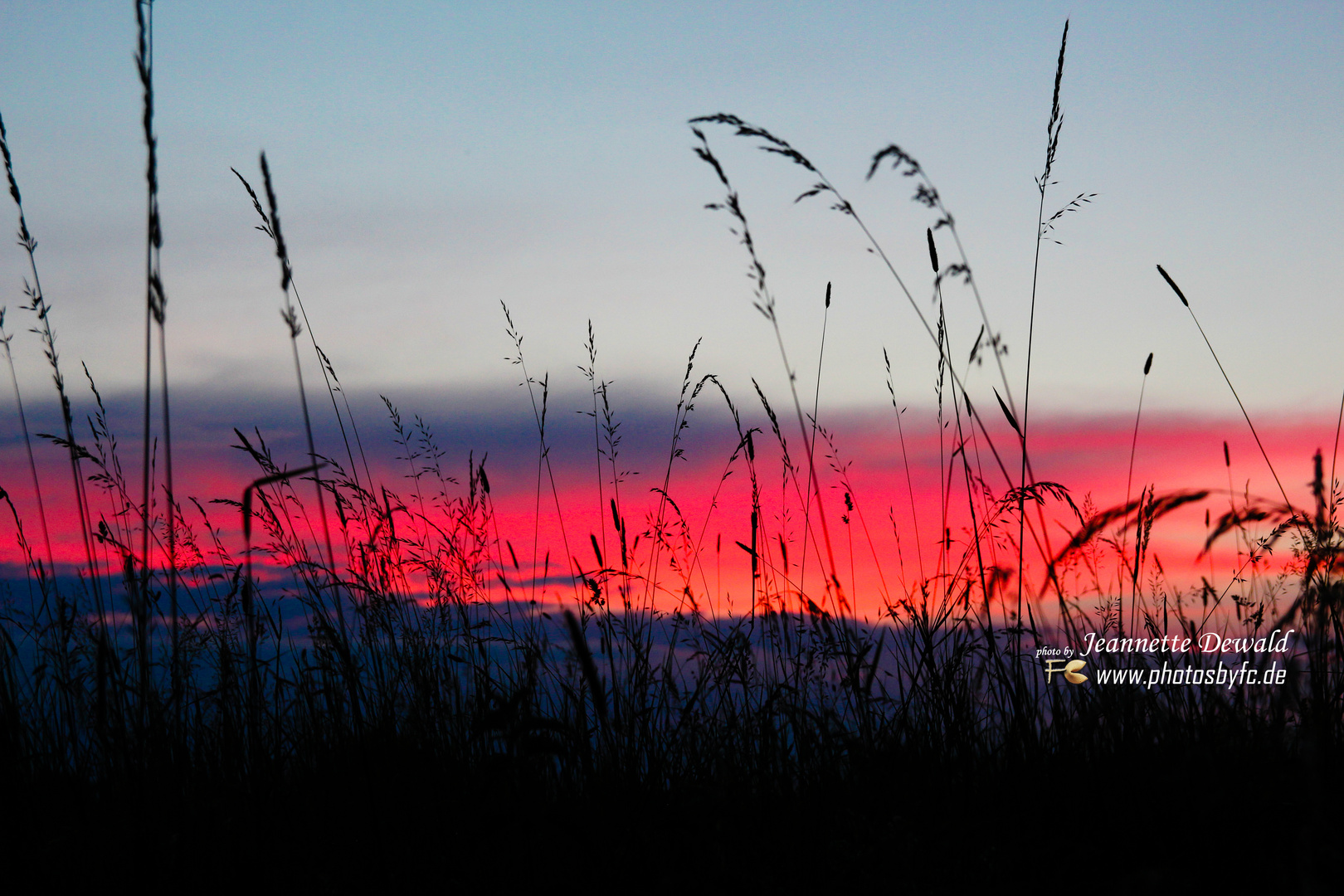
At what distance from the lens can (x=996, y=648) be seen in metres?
2.46

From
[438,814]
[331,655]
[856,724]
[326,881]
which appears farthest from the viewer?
[331,655]

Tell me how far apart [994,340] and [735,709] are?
141cm

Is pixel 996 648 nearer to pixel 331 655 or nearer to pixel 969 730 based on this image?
pixel 969 730

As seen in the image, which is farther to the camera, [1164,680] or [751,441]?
[751,441]

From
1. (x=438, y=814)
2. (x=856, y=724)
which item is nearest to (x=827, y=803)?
(x=856, y=724)

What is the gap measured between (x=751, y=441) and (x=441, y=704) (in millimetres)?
1431

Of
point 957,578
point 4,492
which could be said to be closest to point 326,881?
point 957,578

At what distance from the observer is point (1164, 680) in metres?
2.65

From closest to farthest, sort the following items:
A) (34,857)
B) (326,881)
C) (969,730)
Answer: (326,881), (34,857), (969,730)

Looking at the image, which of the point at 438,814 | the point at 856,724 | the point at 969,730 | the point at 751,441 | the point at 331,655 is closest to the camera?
the point at 438,814

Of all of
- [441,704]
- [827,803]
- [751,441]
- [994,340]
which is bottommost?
[827,803]

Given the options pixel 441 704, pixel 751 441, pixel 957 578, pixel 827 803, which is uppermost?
pixel 751 441

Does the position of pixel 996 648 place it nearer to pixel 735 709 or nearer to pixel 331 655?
pixel 735 709

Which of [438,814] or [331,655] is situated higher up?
[331,655]
